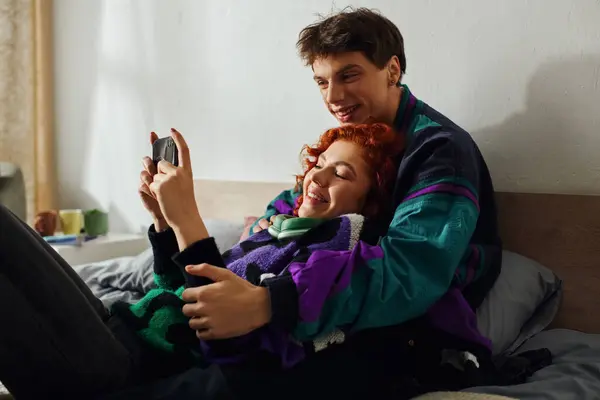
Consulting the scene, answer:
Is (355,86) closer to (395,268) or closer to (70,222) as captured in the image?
(395,268)

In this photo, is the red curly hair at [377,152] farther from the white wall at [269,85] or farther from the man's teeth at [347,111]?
the white wall at [269,85]

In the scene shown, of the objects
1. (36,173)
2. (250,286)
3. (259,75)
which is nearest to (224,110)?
(259,75)

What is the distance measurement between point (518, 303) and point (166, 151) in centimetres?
85

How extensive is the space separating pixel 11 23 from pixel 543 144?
244 centimetres

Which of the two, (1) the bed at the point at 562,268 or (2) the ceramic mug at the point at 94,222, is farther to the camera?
(2) the ceramic mug at the point at 94,222

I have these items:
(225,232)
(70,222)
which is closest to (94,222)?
Result: (70,222)

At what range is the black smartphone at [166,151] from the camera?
3.90ft

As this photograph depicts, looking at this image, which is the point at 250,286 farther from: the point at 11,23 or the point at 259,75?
the point at 11,23

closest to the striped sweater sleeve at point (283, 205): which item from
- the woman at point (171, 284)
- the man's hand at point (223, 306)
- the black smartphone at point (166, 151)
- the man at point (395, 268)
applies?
the woman at point (171, 284)

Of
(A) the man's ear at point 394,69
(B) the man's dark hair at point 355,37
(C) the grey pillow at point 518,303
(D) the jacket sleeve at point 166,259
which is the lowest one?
(C) the grey pillow at point 518,303

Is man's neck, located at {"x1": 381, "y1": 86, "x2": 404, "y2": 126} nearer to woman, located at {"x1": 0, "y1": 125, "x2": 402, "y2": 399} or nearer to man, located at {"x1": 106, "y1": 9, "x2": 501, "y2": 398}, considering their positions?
man, located at {"x1": 106, "y1": 9, "x2": 501, "y2": 398}

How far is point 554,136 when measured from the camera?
1590 millimetres

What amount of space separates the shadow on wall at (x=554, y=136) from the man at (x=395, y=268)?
20 centimetres

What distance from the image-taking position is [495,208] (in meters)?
1.51
